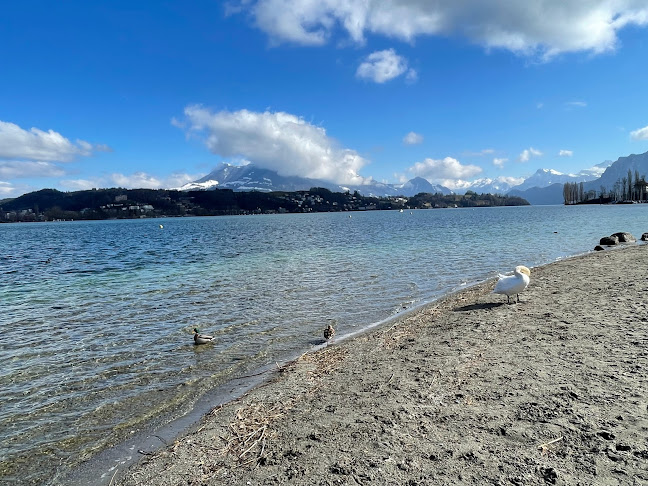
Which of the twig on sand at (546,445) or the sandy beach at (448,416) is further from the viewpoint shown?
the twig on sand at (546,445)

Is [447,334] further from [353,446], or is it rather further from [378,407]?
[353,446]

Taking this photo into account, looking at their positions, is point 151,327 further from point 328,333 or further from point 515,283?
point 515,283

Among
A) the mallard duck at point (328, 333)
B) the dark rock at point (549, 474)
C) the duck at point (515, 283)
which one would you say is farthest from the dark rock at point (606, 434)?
the duck at point (515, 283)

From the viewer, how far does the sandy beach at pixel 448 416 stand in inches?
186

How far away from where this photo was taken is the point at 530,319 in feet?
37.2

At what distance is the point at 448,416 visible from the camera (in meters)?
6.02

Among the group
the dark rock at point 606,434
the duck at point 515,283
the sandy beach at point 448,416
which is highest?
the duck at point 515,283

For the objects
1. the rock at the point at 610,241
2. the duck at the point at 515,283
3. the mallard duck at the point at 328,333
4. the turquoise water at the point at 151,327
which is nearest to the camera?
the turquoise water at the point at 151,327

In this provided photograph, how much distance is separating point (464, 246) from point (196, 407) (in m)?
35.9

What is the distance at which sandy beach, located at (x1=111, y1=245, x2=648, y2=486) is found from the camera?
473 centimetres

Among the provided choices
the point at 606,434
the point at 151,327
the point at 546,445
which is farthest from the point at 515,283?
the point at 151,327

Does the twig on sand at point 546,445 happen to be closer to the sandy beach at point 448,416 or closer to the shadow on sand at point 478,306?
the sandy beach at point 448,416

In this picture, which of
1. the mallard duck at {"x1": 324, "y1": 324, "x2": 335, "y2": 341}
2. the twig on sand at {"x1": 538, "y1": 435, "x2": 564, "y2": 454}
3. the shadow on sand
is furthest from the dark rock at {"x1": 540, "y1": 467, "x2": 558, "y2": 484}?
the shadow on sand

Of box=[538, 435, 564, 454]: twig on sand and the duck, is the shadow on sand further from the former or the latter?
box=[538, 435, 564, 454]: twig on sand
